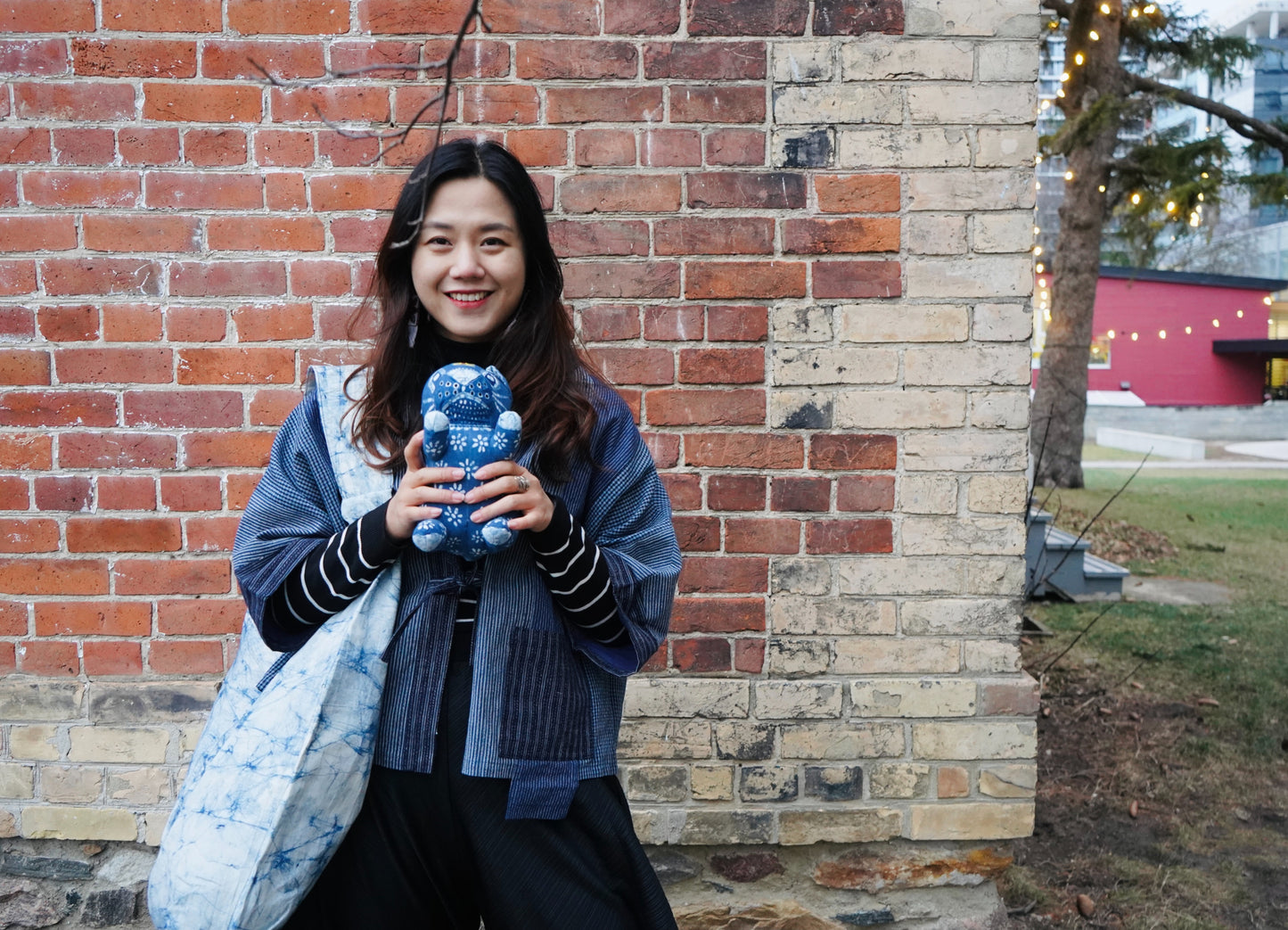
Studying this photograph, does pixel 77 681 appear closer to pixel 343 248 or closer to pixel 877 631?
pixel 343 248

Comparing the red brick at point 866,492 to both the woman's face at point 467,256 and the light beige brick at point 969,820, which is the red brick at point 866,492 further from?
the woman's face at point 467,256

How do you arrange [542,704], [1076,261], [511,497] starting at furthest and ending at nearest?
[1076,261] → [542,704] → [511,497]

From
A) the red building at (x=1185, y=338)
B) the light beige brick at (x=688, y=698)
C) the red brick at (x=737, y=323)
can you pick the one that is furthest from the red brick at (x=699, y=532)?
the red building at (x=1185, y=338)

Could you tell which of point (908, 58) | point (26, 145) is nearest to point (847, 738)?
point (908, 58)

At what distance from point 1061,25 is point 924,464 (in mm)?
11160

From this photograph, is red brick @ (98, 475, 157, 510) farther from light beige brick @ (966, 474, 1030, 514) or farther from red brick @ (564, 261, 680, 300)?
light beige brick @ (966, 474, 1030, 514)

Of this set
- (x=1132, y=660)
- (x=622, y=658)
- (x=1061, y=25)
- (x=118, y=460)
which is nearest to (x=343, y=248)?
(x=118, y=460)

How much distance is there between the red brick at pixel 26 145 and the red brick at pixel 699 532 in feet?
5.83

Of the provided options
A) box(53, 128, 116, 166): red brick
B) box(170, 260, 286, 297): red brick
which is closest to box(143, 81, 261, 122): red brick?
box(53, 128, 116, 166): red brick

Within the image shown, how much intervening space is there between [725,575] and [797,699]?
1.21ft

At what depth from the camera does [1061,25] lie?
11438mm

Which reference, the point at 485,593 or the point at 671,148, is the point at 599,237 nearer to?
the point at 671,148

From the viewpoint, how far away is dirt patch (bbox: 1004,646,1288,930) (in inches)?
117

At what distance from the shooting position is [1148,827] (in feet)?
11.5
